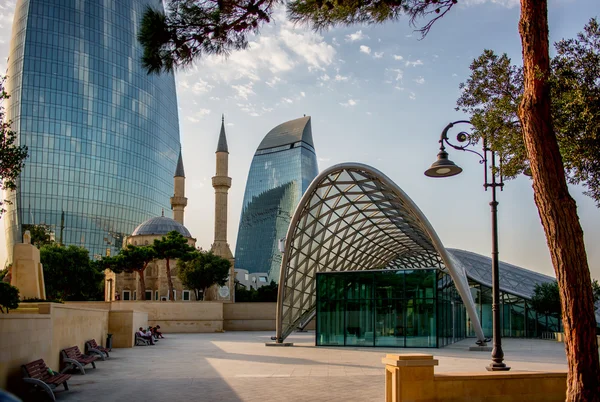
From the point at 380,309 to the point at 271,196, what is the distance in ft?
411

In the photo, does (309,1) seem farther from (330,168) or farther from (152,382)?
(330,168)

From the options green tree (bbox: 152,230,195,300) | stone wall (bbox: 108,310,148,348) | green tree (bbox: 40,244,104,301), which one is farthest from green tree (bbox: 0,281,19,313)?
green tree (bbox: 40,244,104,301)

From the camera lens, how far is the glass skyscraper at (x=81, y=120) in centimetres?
11325

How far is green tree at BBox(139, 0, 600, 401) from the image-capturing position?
9.67m

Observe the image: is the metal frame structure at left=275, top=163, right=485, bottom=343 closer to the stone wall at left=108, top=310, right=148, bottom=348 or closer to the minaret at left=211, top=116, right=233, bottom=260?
the stone wall at left=108, top=310, right=148, bottom=348

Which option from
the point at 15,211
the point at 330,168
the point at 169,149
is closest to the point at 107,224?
the point at 15,211

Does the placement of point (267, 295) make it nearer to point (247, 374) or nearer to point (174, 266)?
point (174, 266)

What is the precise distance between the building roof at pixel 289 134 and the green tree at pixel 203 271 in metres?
99.8

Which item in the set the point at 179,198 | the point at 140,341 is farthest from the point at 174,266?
the point at 140,341

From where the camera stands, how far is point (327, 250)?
4144cm

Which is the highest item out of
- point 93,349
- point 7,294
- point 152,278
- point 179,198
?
point 179,198

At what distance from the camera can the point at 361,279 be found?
32875mm

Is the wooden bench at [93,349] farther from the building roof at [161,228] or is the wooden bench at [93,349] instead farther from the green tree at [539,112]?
the building roof at [161,228]

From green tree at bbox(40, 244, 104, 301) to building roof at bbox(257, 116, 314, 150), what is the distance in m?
103
